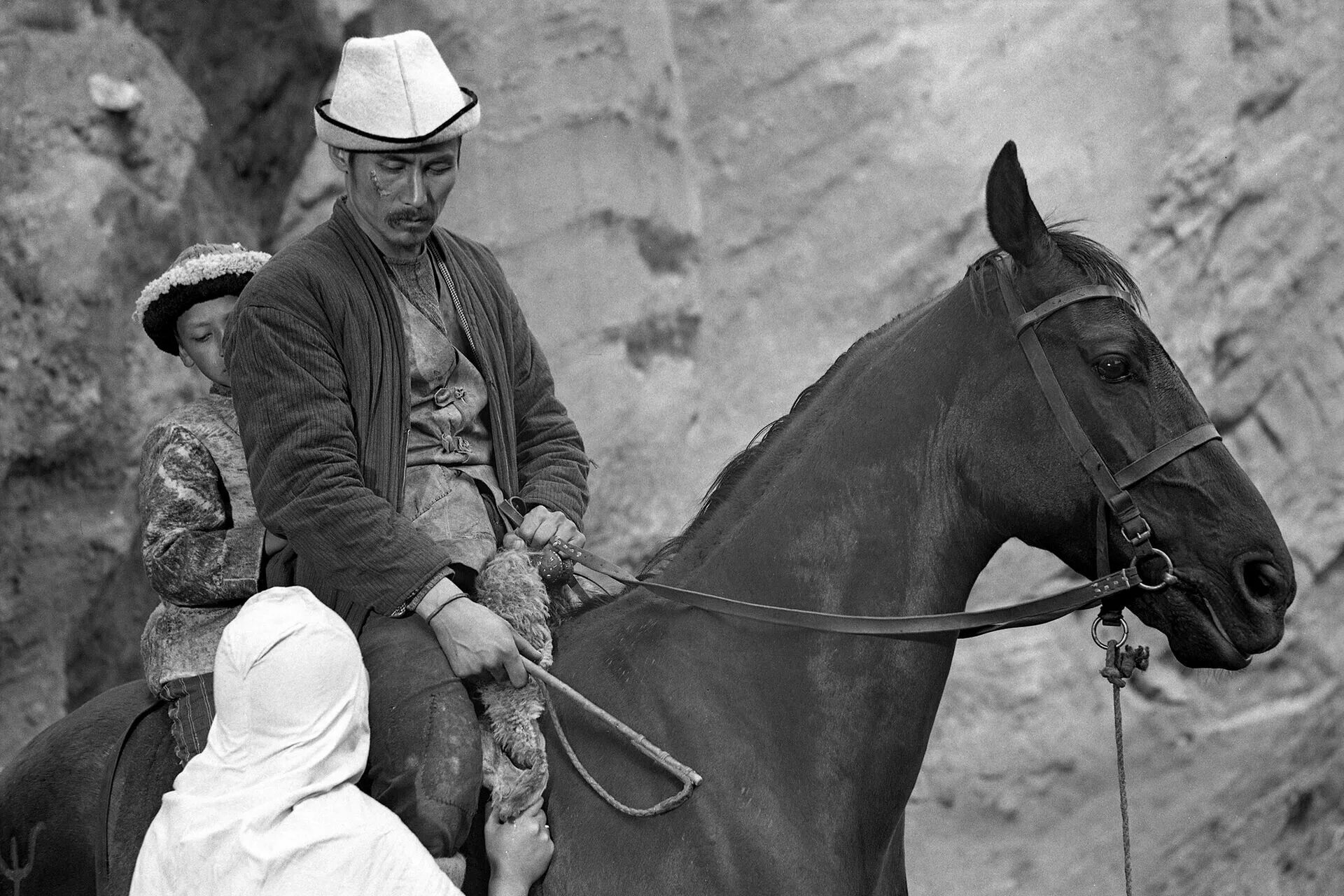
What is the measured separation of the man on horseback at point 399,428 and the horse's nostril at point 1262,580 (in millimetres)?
1390

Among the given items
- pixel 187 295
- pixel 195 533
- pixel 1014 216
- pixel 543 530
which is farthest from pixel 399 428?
pixel 1014 216

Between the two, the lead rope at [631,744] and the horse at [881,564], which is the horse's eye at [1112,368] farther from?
the lead rope at [631,744]

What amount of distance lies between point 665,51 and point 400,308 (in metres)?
4.56

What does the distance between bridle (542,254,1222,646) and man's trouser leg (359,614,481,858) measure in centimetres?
47

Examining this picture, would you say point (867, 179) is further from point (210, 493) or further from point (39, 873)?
point (39, 873)

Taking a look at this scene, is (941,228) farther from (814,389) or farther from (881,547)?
(881,547)

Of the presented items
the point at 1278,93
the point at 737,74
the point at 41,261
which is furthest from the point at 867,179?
the point at 41,261

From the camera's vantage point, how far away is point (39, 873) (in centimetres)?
320

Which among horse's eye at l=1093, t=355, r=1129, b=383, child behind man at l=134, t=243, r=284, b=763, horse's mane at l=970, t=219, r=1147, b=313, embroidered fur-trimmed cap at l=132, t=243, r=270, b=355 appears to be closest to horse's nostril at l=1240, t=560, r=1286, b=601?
horse's eye at l=1093, t=355, r=1129, b=383

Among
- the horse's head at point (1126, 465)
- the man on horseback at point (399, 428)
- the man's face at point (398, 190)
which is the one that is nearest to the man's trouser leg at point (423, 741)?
the man on horseback at point (399, 428)

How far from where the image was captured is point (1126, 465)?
2.59 meters

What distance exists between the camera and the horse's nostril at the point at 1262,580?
2.56m

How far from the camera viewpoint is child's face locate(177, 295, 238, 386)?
352cm

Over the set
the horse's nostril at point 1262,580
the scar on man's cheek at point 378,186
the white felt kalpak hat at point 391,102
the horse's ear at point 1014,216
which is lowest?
the horse's nostril at point 1262,580
